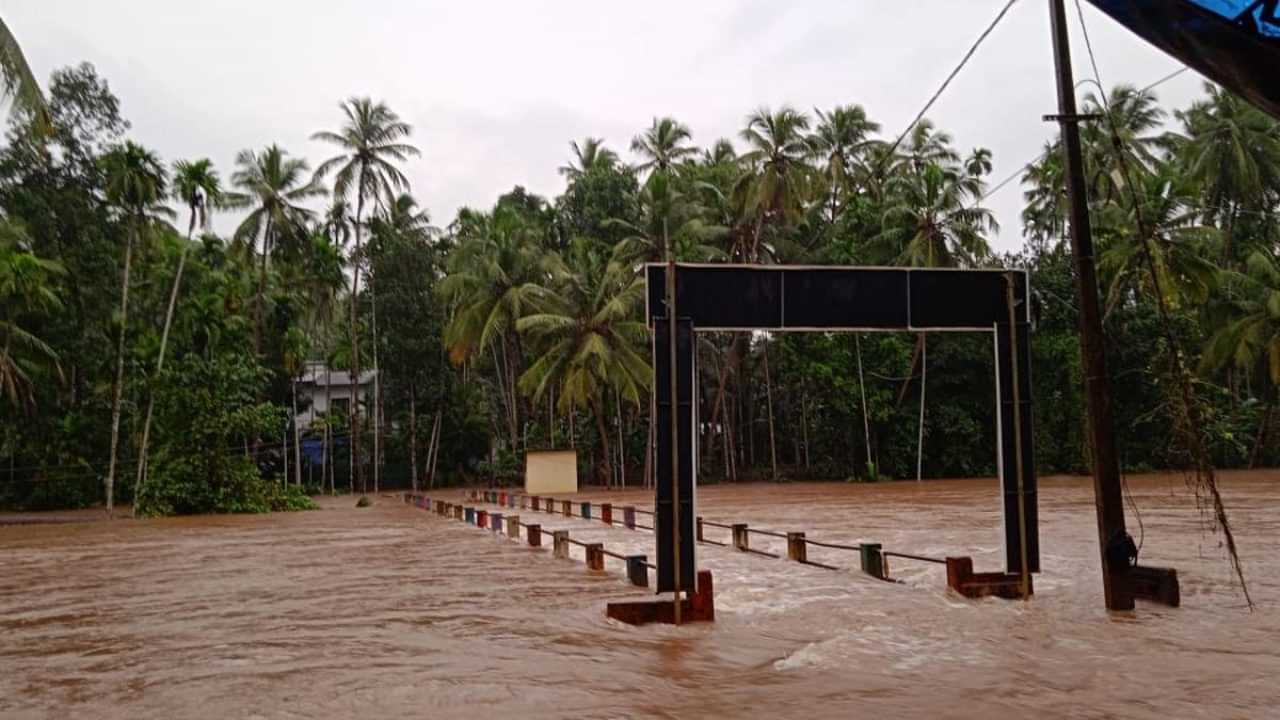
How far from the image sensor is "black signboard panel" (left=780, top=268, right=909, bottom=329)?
10.9 m

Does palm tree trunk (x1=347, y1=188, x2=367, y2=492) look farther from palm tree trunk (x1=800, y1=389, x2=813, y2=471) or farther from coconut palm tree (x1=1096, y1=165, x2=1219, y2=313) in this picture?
coconut palm tree (x1=1096, y1=165, x2=1219, y2=313)

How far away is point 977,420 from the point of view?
153 ft

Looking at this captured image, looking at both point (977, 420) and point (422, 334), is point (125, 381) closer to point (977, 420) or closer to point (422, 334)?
point (422, 334)

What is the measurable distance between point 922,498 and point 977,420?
17573 millimetres

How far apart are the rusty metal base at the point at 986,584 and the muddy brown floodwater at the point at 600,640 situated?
235mm

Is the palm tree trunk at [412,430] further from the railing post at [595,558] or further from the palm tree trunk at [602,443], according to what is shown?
the railing post at [595,558]

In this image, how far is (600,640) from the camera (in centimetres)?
907

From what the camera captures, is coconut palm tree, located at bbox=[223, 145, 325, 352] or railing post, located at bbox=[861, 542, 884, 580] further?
coconut palm tree, located at bbox=[223, 145, 325, 352]

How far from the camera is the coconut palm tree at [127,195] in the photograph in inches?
1225

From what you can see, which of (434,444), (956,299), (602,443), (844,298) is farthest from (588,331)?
(844,298)

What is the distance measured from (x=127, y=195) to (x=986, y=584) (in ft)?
96.3

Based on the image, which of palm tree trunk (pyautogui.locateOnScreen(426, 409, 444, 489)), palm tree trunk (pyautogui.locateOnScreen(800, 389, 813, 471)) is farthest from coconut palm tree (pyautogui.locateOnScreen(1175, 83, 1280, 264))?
palm tree trunk (pyautogui.locateOnScreen(426, 409, 444, 489))

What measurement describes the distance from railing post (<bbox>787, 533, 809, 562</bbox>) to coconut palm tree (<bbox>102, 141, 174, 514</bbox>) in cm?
2523

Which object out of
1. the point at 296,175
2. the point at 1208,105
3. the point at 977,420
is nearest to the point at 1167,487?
the point at 977,420
